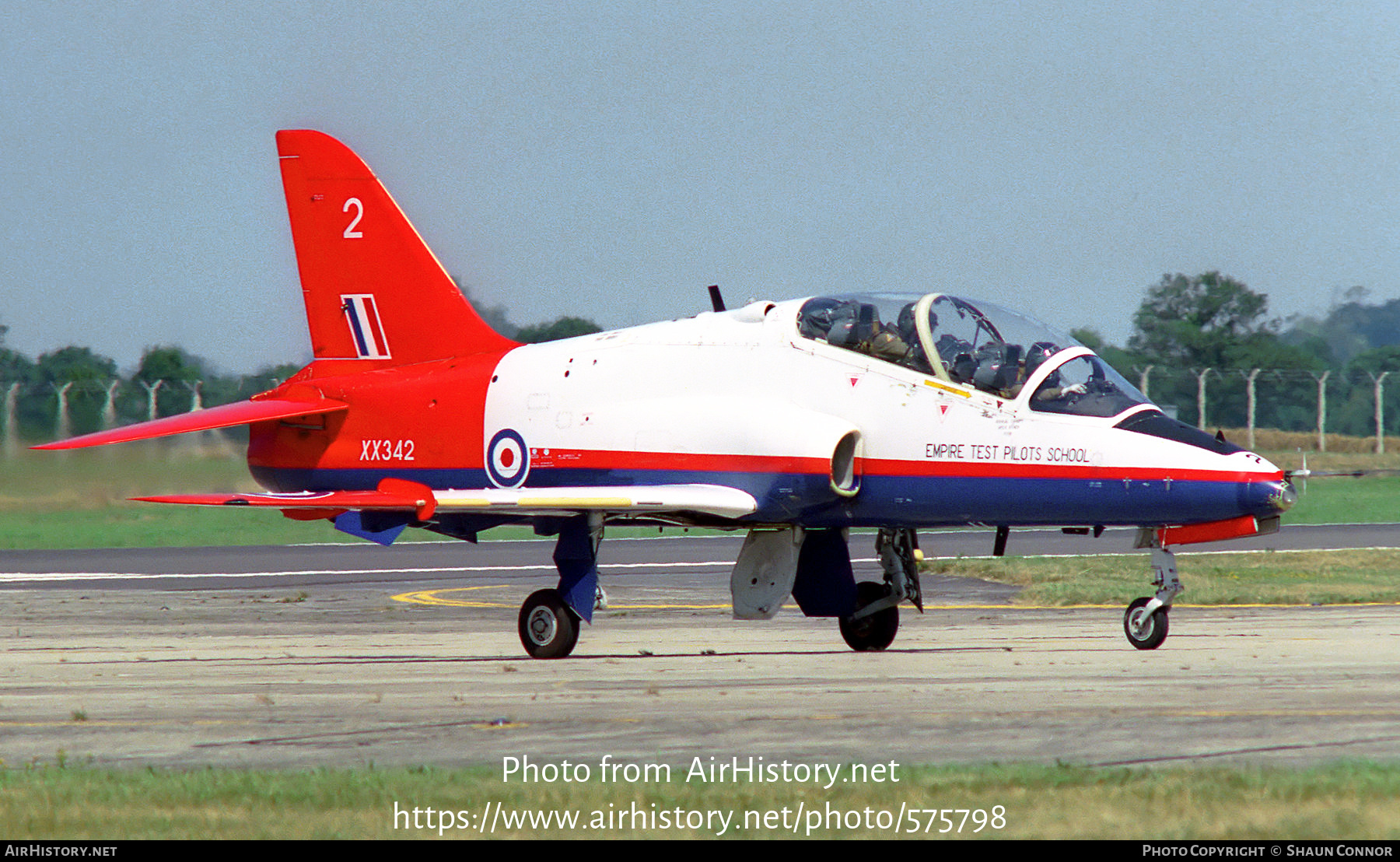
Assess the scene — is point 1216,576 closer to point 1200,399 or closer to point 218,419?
point 218,419

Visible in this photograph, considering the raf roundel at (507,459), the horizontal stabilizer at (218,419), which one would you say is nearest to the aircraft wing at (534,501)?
the raf roundel at (507,459)

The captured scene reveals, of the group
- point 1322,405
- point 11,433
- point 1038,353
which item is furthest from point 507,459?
point 1322,405

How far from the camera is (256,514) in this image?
150ft

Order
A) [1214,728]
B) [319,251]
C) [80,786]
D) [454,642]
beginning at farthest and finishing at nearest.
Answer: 1. [319,251]
2. [454,642]
3. [1214,728]
4. [80,786]

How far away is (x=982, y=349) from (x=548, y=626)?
15.9 feet

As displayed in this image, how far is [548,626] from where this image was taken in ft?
50.3

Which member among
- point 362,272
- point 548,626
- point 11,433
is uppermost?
point 362,272

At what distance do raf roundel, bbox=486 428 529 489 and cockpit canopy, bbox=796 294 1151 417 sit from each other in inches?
135

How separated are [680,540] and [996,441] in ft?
73.4

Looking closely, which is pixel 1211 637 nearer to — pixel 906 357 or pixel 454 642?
pixel 906 357

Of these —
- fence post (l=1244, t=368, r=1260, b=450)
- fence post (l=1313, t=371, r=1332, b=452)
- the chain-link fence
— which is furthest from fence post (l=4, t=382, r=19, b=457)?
fence post (l=1313, t=371, r=1332, b=452)

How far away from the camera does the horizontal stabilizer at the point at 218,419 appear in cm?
1753

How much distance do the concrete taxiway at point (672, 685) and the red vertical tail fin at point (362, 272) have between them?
337cm

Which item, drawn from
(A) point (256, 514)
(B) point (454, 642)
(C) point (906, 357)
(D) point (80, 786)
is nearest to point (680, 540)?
(A) point (256, 514)
